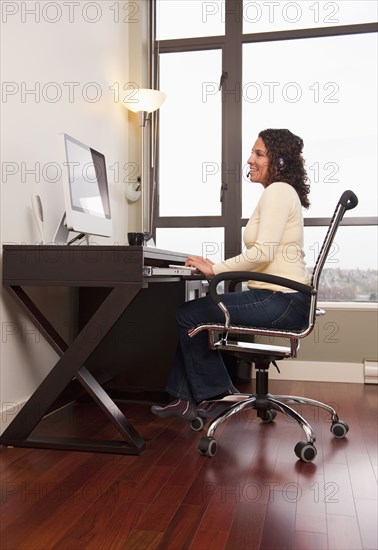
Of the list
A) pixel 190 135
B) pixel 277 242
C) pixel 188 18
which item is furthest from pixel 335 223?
pixel 188 18

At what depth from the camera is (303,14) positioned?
406 centimetres

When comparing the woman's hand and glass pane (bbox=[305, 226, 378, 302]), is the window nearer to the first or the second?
glass pane (bbox=[305, 226, 378, 302])

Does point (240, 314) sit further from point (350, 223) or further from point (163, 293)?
point (350, 223)

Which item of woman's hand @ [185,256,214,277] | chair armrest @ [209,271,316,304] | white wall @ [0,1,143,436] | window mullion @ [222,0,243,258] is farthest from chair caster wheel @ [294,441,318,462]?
window mullion @ [222,0,243,258]

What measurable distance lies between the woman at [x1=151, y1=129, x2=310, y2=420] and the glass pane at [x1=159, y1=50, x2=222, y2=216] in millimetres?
1600

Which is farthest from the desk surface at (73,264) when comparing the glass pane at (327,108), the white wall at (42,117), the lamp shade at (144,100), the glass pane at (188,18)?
the glass pane at (188,18)

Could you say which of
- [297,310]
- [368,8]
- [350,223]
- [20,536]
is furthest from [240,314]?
[368,8]

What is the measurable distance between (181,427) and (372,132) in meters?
2.45

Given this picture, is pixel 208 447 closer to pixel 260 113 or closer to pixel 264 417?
pixel 264 417

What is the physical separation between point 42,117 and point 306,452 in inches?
73.9

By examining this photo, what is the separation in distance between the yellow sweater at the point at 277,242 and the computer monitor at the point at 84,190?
0.64 metres

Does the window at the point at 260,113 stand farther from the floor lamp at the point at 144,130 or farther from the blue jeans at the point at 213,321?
the blue jeans at the point at 213,321

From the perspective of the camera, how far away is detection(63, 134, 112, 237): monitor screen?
8.01 feet

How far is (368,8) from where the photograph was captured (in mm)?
3955
